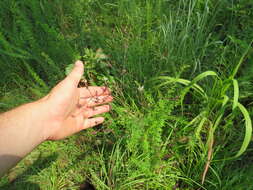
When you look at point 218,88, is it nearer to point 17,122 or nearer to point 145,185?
point 145,185

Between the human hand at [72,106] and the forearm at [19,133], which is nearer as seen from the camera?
the forearm at [19,133]

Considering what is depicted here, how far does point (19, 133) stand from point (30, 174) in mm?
535

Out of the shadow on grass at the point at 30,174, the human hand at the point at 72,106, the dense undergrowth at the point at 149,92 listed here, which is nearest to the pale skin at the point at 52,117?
the human hand at the point at 72,106

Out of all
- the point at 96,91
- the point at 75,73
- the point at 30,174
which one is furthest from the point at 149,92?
the point at 30,174

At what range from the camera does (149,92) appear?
1.67 metres

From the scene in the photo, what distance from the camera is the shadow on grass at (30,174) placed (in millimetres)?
1774

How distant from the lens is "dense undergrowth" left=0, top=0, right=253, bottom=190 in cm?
142

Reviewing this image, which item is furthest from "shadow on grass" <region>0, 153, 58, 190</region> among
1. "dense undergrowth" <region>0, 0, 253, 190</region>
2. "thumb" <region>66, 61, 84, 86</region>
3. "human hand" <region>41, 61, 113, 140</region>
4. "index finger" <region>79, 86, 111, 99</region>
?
"thumb" <region>66, 61, 84, 86</region>

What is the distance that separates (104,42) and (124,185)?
123 centimetres

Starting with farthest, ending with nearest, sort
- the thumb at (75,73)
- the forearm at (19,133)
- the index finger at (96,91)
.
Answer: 1. the index finger at (96,91)
2. the thumb at (75,73)
3. the forearm at (19,133)

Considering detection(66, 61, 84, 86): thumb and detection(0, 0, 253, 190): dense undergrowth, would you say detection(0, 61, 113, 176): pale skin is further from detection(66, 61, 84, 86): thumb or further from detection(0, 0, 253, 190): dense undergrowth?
detection(0, 0, 253, 190): dense undergrowth

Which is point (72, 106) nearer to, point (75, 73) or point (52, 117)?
point (52, 117)

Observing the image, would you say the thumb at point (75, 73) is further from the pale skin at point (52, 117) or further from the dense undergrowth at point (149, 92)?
the dense undergrowth at point (149, 92)

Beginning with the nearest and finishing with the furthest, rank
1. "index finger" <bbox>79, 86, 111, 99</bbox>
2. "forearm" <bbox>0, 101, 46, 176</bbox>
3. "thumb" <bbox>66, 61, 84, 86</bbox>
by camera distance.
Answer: "forearm" <bbox>0, 101, 46, 176</bbox> → "thumb" <bbox>66, 61, 84, 86</bbox> → "index finger" <bbox>79, 86, 111, 99</bbox>
